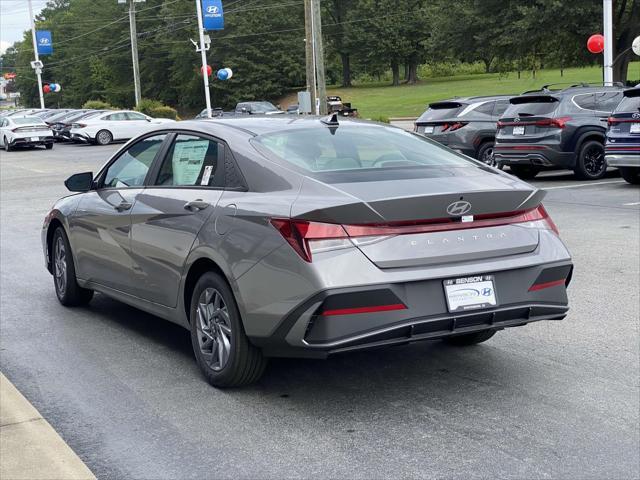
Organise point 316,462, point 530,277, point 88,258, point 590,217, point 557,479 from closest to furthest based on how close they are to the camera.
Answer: point 557,479 < point 316,462 < point 530,277 < point 88,258 < point 590,217

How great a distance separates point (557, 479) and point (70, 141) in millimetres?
47259

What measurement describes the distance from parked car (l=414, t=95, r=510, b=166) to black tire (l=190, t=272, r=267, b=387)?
15.7m

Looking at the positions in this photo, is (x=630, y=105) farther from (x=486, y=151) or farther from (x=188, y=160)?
(x=188, y=160)

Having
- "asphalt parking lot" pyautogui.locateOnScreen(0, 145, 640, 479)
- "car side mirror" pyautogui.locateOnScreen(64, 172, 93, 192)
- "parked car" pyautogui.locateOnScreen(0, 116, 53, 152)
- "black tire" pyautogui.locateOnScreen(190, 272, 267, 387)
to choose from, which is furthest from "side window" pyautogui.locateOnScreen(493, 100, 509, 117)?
"parked car" pyautogui.locateOnScreen(0, 116, 53, 152)

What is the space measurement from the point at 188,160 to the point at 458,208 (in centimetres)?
207

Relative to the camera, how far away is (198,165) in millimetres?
6191

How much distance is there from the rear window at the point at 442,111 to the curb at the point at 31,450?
17.1 metres

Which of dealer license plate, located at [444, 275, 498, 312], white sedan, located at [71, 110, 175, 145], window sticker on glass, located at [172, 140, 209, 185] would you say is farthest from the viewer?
A: white sedan, located at [71, 110, 175, 145]

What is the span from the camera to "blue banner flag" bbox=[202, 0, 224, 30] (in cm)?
4203

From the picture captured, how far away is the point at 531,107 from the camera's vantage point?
744 inches

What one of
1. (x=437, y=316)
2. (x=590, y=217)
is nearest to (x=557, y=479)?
(x=437, y=316)

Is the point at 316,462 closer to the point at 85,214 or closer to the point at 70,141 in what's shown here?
the point at 85,214

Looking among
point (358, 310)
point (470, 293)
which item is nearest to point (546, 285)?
point (470, 293)

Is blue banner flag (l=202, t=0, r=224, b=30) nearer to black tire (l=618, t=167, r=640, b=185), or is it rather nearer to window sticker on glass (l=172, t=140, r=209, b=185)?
black tire (l=618, t=167, r=640, b=185)
